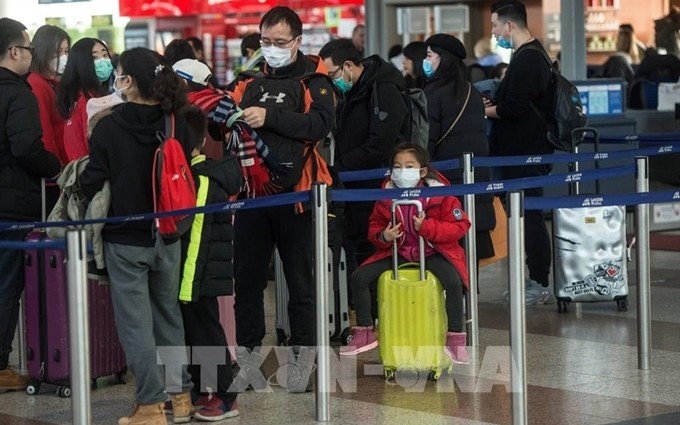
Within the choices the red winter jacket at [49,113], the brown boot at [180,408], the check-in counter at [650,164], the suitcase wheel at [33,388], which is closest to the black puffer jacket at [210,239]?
the brown boot at [180,408]

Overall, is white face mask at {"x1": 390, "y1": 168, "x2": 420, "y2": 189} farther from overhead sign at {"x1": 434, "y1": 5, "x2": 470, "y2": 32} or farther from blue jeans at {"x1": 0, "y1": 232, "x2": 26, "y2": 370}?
overhead sign at {"x1": 434, "y1": 5, "x2": 470, "y2": 32}

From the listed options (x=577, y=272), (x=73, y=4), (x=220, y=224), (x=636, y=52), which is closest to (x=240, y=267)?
(x=220, y=224)

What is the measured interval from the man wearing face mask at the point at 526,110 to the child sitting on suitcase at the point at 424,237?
2.45 m

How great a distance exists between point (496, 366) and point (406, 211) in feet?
3.40

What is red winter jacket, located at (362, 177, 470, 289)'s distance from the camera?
8.35 meters

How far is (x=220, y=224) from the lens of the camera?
24.2 ft

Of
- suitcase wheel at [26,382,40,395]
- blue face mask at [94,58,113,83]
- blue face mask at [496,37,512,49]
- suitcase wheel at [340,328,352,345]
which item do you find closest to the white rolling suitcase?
blue face mask at [496,37,512,49]

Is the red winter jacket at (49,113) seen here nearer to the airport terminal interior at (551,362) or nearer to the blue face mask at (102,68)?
the blue face mask at (102,68)

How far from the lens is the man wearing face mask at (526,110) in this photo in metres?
10.9

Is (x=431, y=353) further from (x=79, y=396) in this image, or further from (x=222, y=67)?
(x=222, y=67)

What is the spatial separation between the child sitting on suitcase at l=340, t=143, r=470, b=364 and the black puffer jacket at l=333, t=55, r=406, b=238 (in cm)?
86

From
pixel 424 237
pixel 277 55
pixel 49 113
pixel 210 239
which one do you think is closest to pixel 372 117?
pixel 424 237

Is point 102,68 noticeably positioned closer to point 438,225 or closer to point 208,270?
point 208,270

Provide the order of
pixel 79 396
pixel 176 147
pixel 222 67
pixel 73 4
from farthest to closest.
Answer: pixel 222 67, pixel 73 4, pixel 176 147, pixel 79 396
